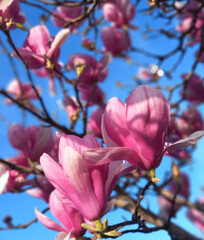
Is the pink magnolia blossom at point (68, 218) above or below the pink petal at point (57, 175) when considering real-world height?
below

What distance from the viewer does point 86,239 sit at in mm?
640

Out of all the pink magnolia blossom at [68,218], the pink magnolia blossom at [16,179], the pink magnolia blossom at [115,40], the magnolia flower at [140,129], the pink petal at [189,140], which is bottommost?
the pink magnolia blossom at [68,218]

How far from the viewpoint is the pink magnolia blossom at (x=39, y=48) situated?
0.94 m

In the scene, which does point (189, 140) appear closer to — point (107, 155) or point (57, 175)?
point (107, 155)

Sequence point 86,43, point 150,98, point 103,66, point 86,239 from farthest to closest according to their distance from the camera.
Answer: point 86,43 → point 103,66 → point 86,239 → point 150,98

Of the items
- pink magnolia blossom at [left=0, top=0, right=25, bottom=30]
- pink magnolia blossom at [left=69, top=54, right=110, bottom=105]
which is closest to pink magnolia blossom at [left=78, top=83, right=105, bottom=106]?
pink magnolia blossom at [left=69, top=54, right=110, bottom=105]

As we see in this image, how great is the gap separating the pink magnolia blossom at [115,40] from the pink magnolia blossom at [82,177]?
4.58 feet

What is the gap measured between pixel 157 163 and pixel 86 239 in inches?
10.0

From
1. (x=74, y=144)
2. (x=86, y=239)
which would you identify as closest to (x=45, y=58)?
(x=74, y=144)

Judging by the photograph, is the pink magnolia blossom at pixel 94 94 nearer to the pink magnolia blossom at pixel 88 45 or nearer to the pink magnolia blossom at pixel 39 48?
the pink magnolia blossom at pixel 88 45

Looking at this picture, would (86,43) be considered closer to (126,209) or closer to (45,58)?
(45,58)

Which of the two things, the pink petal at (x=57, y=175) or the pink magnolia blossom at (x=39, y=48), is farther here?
the pink magnolia blossom at (x=39, y=48)

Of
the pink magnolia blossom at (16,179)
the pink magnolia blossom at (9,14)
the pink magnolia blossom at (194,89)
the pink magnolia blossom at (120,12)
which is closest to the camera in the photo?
the pink magnolia blossom at (9,14)

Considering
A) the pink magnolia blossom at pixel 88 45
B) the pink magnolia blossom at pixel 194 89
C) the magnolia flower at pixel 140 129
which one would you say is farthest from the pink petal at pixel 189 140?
the pink magnolia blossom at pixel 194 89
